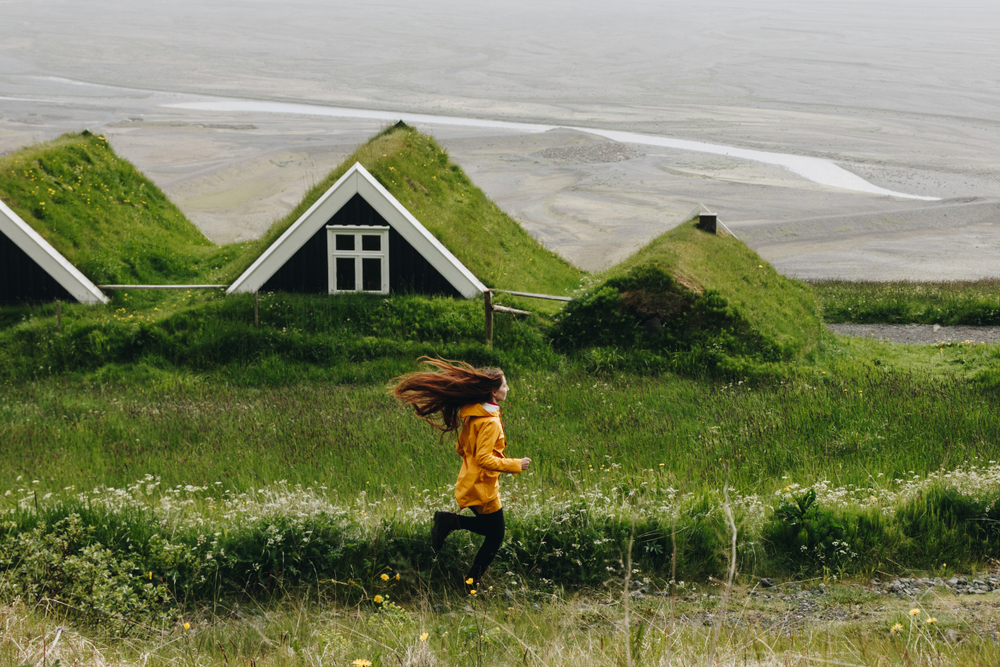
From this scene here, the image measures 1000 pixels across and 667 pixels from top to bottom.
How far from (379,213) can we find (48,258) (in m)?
7.07

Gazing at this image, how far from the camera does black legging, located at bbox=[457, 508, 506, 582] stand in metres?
7.21

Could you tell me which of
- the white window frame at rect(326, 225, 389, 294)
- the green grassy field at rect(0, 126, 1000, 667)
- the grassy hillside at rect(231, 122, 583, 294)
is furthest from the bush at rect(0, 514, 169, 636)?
the grassy hillside at rect(231, 122, 583, 294)

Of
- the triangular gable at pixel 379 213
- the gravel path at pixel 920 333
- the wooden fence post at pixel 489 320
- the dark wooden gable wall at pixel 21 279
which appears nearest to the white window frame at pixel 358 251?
the triangular gable at pixel 379 213

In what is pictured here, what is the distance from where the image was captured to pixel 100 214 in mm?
22078

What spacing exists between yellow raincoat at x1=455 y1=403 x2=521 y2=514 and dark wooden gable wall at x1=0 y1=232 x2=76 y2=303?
578 inches

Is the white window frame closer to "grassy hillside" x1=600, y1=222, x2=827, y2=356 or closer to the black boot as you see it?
"grassy hillside" x1=600, y1=222, x2=827, y2=356

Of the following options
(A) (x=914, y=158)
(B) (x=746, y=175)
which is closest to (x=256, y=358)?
(B) (x=746, y=175)

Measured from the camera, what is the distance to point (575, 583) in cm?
781

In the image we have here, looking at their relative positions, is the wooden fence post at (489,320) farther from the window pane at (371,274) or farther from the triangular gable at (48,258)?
the triangular gable at (48,258)

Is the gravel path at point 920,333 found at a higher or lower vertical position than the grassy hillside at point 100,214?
lower

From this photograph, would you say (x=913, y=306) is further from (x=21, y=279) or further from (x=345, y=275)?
(x=21, y=279)

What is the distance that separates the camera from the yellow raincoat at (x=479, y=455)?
274 inches

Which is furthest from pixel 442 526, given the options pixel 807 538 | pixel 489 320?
pixel 489 320

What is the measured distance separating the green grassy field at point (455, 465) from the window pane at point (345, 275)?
55cm
